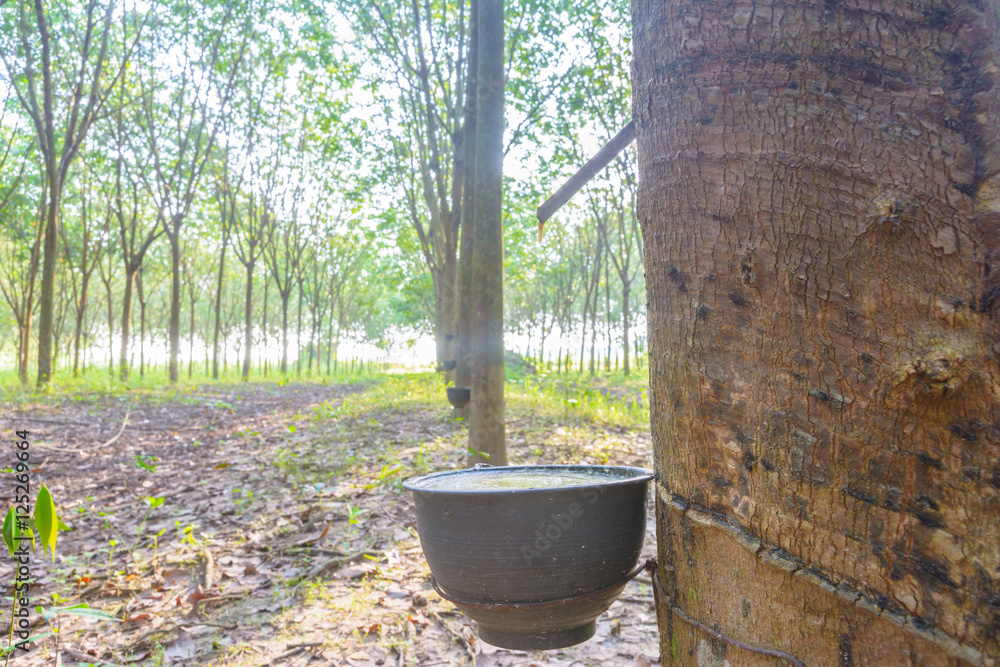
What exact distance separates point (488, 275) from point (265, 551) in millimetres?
2431

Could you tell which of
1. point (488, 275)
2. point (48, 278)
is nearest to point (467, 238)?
point (488, 275)

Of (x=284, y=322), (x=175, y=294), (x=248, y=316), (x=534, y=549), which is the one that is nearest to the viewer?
(x=534, y=549)

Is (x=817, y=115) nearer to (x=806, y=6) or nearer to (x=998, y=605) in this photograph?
(x=806, y=6)

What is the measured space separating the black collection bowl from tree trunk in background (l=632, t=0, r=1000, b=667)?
20cm

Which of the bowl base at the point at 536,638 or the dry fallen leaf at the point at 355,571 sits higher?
the bowl base at the point at 536,638

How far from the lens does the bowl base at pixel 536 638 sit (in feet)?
4.89

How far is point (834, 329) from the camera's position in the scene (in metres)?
1.00

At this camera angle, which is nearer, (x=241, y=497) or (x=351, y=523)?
(x=351, y=523)

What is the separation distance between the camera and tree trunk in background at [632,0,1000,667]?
0.91 m

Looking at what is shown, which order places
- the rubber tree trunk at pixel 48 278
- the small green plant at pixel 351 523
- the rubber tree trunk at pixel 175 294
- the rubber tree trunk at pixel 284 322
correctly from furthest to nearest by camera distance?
the rubber tree trunk at pixel 284 322
the rubber tree trunk at pixel 175 294
the rubber tree trunk at pixel 48 278
the small green plant at pixel 351 523

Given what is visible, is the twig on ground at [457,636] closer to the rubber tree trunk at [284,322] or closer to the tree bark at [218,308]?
the tree bark at [218,308]

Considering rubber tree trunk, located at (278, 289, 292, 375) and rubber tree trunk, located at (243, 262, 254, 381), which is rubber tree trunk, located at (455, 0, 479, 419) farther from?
rubber tree trunk, located at (278, 289, 292, 375)

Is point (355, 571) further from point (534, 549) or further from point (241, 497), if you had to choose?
point (534, 549)

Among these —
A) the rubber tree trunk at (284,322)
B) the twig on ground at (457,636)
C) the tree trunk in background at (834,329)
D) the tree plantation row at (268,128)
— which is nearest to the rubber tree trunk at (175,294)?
the tree plantation row at (268,128)
